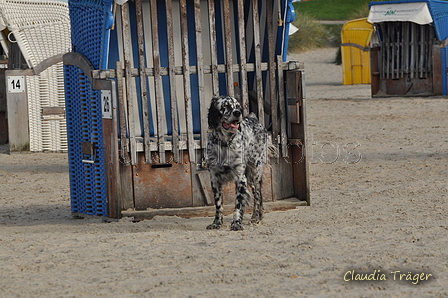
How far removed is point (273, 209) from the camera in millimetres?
8117

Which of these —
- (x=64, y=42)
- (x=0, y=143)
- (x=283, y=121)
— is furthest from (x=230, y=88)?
(x=0, y=143)

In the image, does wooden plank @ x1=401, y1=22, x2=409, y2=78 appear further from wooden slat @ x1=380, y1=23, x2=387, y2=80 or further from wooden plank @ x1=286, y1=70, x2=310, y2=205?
wooden plank @ x1=286, y1=70, x2=310, y2=205

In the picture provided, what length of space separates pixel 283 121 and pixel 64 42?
23.3 ft

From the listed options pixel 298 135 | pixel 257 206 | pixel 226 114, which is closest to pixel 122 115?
pixel 226 114

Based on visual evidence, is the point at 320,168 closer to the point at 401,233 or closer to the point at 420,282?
the point at 401,233

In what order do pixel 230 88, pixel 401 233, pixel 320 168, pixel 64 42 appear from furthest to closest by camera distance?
pixel 64 42 < pixel 320 168 < pixel 230 88 < pixel 401 233

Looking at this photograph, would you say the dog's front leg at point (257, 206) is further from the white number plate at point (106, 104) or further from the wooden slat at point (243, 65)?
the white number plate at point (106, 104)

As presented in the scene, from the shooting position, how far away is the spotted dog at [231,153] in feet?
23.4

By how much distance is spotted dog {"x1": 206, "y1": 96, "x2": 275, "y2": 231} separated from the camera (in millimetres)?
7137

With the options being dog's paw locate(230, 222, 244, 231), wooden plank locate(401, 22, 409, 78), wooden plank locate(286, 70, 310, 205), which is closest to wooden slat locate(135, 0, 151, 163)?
dog's paw locate(230, 222, 244, 231)

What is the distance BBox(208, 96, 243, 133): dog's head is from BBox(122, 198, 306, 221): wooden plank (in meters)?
1.10

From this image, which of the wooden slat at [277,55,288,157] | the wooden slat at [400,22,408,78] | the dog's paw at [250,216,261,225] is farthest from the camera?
the wooden slat at [400,22,408,78]

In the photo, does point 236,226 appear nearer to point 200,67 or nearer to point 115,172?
point 115,172

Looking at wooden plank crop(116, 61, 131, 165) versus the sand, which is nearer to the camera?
the sand
